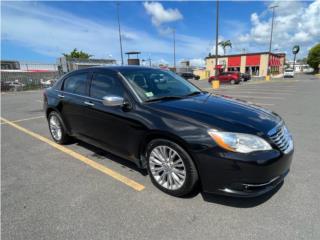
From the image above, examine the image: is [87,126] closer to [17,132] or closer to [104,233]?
[104,233]

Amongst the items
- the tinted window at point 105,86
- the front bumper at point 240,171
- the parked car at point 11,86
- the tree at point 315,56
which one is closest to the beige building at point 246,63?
the tree at point 315,56

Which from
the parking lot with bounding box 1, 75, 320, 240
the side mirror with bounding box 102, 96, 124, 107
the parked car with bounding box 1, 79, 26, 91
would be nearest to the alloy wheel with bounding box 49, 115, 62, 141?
the parking lot with bounding box 1, 75, 320, 240

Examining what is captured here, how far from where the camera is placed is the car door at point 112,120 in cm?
308

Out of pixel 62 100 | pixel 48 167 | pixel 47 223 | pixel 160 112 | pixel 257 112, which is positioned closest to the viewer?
pixel 47 223

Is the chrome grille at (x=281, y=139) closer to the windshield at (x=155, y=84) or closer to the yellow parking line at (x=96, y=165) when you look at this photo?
the windshield at (x=155, y=84)

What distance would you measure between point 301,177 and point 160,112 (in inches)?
87.3

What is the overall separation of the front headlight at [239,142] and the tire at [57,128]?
131 inches

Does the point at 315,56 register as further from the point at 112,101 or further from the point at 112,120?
the point at 112,101

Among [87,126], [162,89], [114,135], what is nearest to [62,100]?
[87,126]

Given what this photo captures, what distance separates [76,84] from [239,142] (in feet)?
10.2

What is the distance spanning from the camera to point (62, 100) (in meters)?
4.41

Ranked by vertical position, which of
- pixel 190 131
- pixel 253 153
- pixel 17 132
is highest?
pixel 190 131

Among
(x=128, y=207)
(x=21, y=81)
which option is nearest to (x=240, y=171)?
(x=128, y=207)

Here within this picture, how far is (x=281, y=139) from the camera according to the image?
2.63 meters
